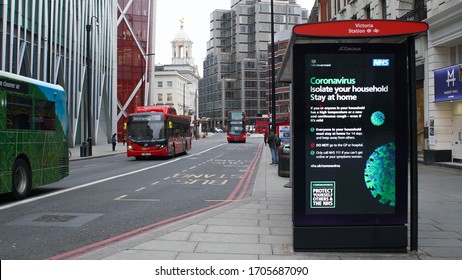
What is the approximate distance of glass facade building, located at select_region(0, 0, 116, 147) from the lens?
98.4ft

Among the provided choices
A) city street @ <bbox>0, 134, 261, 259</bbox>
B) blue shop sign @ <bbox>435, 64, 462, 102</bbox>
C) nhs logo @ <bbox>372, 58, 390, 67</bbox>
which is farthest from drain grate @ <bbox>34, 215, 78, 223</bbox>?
blue shop sign @ <bbox>435, 64, 462, 102</bbox>

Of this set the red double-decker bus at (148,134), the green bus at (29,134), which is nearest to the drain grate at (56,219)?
the green bus at (29,134)

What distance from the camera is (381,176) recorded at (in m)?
5.81

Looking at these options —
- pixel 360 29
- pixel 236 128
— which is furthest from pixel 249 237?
pixel 236 128

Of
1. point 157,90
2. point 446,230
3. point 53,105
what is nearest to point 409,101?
point 446,230

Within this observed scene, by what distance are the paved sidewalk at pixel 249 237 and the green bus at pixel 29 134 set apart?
4911 mm

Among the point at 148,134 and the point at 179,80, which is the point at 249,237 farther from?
the point at 179,80

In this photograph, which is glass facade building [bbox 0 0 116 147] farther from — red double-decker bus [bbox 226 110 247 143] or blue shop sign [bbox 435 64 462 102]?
blue shop sign [bbox 435 64 462 102]

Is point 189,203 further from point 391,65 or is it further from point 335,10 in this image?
point 335,10

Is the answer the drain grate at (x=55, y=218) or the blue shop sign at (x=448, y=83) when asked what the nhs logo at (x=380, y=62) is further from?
the blue shop sign at (x=448, y=83)

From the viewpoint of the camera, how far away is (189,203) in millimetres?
10680

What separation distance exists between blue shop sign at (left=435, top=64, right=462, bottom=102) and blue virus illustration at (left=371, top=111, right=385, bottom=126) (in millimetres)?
14097

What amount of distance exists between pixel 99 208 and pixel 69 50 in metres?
34.5

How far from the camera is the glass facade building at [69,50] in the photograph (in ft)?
98.4
